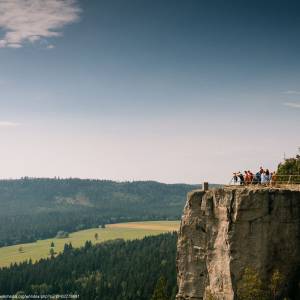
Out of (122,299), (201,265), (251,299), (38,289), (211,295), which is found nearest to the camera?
(251,299)

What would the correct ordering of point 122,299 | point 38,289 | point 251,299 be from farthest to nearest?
point 38,289 < point 122,299 < point 251,299

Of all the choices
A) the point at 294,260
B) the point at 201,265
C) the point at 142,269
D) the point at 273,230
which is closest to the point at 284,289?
the point at 294,260

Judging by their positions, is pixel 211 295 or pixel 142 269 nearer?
pixel 211 295

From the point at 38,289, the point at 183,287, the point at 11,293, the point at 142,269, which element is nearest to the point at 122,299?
the point at 142,269

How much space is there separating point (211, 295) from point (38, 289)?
171 m

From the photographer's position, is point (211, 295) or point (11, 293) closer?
point (211, 295)

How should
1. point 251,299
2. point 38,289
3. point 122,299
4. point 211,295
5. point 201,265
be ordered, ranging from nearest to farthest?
1. point 251,299
2. point 211,295
3. point 201,265
4. point 122,299
5. point 38,289

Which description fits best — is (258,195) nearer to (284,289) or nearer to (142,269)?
(284,289)

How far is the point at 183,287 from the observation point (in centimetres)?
4341

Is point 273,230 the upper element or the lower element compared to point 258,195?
lower

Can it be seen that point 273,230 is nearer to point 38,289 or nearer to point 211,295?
point 211,295

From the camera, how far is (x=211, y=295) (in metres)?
39.0

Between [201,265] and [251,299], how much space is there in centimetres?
719

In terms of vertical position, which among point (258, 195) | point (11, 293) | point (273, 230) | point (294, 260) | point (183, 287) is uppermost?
point (258, 195)
